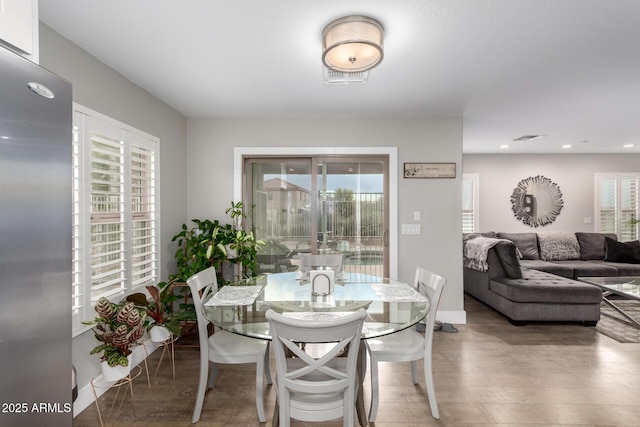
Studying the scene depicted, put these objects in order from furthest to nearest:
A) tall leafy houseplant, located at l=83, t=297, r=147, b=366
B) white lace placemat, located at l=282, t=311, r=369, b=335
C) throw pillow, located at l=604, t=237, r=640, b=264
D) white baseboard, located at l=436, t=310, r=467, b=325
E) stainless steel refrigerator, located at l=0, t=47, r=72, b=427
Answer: throw pillow, located at l=604, t=237, r=640, b=264 < white baseboard, located at l=436, t=310, r=467, b=325 < tall leafy houseplant, located at l=83, t=297, r=147, b=366 < white lace placemat, located at l=282, t=311, r=369, b=335 < stainless steel refrigerator, located at l=0, t=47, r=72, b=427

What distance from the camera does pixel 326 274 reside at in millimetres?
2254

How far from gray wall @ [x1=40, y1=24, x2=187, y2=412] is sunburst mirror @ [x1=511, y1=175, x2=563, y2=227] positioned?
6.12m

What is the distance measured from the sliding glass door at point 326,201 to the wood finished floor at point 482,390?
148 cm

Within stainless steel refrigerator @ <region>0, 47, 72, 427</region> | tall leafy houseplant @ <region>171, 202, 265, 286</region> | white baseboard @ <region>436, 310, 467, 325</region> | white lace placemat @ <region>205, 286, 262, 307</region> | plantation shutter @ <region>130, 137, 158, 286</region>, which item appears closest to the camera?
stainless steel refrigerator @ <region>0, 47, 72, 427</region>

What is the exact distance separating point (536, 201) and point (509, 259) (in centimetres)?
302

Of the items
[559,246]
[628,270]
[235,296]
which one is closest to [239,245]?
[235,296]

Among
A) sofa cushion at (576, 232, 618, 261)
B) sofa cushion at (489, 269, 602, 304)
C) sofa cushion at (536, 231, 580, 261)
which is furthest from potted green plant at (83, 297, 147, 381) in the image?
sofa cushion at (576, 232, 618, 261)

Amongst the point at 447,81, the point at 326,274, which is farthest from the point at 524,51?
the point at 326,274

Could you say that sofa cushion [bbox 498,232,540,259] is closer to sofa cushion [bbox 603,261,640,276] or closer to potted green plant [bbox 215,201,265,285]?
sofa cushion [bbox 603,261,640,276]

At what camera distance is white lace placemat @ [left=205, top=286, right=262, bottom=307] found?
2.18m

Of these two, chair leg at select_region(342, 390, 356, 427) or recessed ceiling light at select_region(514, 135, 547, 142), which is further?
recessed ceiling light at select_region(514, 135, 547, 142)

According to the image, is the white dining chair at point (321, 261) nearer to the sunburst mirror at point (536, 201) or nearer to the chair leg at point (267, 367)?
the chair leg at point (267, 367)

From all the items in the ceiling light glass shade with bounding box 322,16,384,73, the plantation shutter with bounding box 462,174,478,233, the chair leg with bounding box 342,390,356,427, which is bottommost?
the chair leg with bounding box 342,390,356,427

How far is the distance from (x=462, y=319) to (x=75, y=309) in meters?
3.89
